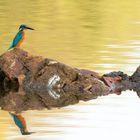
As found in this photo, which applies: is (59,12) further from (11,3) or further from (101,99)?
(101,99)

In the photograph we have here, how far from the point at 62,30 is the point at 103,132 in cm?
1504

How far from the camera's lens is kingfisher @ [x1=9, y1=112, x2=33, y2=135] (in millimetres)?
15431

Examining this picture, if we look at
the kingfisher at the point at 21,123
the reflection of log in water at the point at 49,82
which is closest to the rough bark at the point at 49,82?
the reflection of log in water at the point at 49,82

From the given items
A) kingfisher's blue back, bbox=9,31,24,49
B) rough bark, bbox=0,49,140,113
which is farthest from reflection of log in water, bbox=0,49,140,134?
kingfisher's blue back, bbox=9,31,24,49

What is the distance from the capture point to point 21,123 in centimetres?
Answer: 1619

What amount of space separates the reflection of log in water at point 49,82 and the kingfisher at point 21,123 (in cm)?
130

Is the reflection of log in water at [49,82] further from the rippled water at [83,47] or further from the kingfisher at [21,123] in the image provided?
the kingfisher at [21,123]

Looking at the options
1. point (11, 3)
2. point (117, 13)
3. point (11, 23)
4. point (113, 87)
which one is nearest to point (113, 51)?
point (113, 87)

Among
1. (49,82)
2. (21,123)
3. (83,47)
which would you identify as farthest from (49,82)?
(83,47)

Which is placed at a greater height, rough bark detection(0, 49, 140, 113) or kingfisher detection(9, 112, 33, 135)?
kingfisher detection(9, 112, 33, 135)

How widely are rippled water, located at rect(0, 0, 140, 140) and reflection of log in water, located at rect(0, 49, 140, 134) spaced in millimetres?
467

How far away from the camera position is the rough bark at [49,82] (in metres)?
18.6

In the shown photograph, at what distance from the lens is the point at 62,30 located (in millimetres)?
30094

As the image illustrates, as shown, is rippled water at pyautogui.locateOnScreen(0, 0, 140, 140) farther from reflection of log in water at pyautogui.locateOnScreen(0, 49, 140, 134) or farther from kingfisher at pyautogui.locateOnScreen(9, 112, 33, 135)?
reflection of log in water at pyautogui.locateOnScreen(0, 49, 140, 134)
